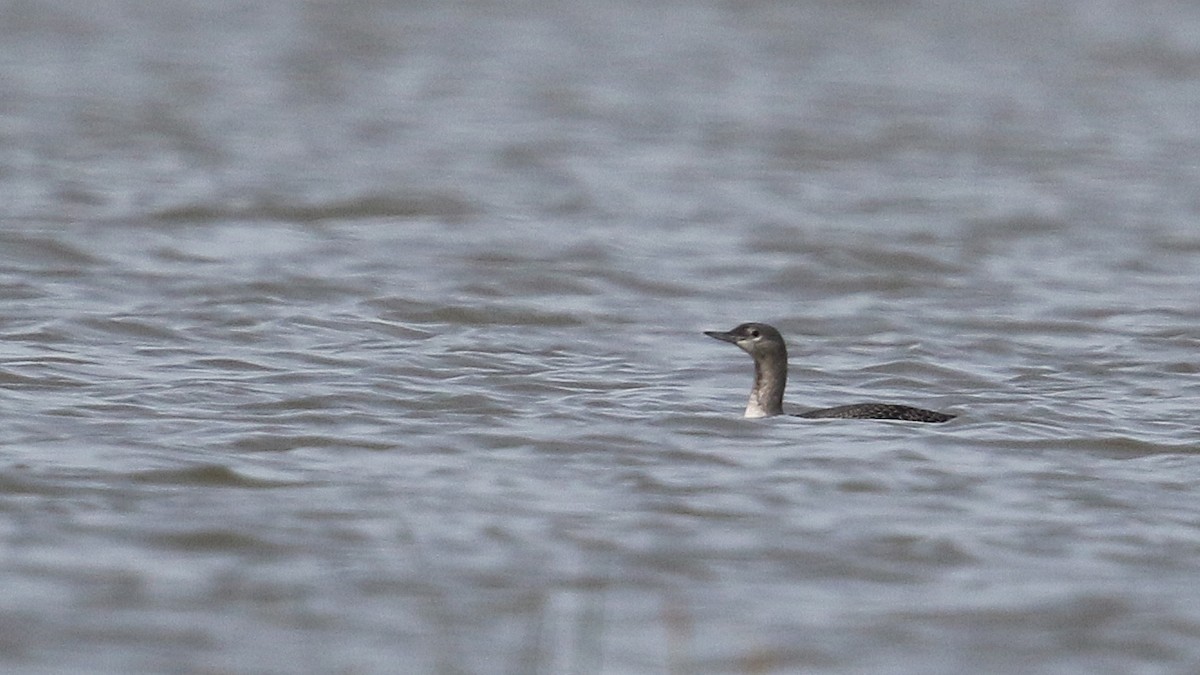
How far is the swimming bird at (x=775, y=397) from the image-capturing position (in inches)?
414

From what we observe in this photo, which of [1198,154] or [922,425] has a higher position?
[1198,154]

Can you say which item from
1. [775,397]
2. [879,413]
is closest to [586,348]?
[775,397]

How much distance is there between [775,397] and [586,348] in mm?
2448

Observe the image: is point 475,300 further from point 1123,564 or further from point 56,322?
point 1123,564

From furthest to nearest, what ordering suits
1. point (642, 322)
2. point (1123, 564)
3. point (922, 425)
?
1. point (642, 322)
2. point (922, 425)
3. point (1123, 564)

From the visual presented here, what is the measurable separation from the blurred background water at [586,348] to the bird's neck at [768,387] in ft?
1.02

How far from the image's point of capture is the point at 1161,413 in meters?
11.2

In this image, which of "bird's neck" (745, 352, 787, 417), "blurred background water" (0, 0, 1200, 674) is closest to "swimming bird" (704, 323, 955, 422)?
"bird's neck" (745, 352, 787, 417)

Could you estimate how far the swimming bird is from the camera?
→ 34.5 feet

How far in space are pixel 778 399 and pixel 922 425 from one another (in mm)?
634

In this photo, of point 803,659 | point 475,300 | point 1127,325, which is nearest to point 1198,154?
point 1127,325

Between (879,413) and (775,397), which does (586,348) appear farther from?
(879,413)

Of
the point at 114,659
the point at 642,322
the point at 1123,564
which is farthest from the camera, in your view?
the point at 642,322

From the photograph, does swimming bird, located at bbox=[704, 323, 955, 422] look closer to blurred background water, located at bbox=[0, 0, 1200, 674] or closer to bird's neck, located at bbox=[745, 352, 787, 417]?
bird's neck, located at bbox=[745, 352, 787, 417]
